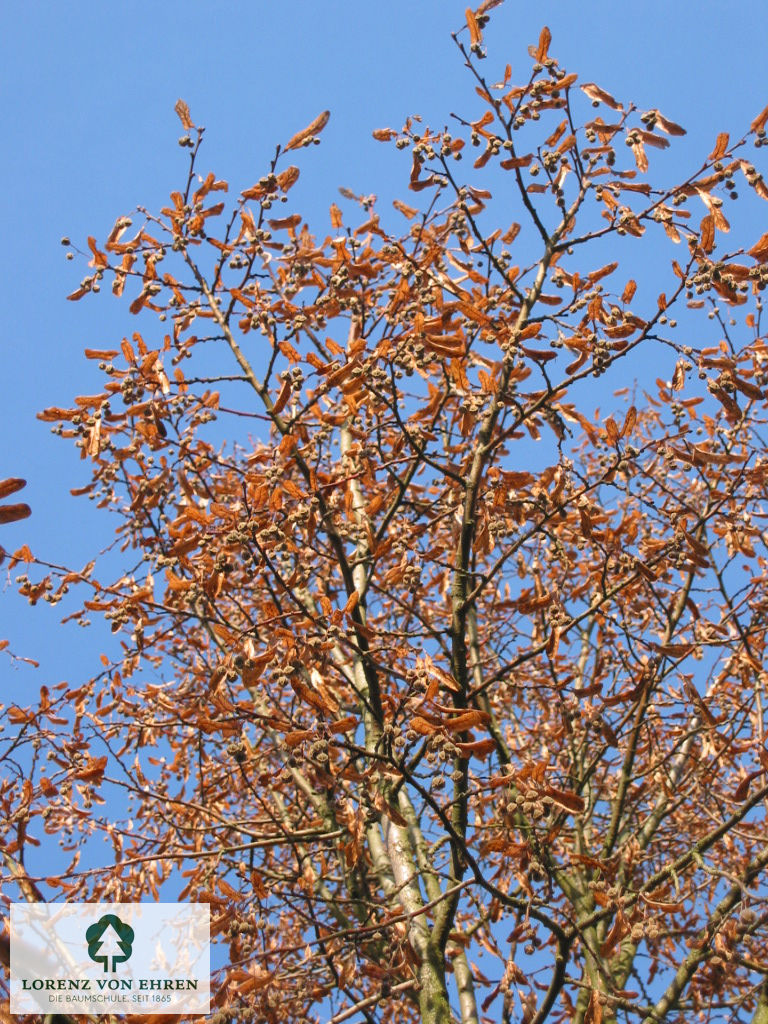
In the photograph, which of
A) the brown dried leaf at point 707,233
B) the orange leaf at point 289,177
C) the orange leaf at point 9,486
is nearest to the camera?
the orange leaf at point 9,486

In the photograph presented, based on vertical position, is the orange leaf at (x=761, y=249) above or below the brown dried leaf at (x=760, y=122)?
below

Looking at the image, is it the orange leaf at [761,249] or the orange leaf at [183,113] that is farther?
the orange leaf at [183,113]

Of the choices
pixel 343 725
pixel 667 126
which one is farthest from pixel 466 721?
pixel 667 126

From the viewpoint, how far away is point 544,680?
23.0 ft

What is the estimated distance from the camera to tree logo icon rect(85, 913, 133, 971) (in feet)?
17.0

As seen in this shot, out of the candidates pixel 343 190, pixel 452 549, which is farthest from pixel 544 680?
pixel 343 190

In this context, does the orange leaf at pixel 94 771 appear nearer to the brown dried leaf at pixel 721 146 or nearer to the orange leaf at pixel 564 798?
the orange leaf at pixel 564 798

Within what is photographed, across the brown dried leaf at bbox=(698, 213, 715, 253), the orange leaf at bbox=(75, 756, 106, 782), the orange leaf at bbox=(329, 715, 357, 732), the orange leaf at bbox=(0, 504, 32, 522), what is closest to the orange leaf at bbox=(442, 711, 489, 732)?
the orange leaf at bbox=(329, 715, 357, 732)

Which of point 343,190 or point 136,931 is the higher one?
point 343,190

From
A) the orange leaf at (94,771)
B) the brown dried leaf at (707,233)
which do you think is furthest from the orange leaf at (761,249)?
the orange leaf at (94,771)

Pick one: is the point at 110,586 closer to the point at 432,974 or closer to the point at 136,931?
the point at 136,931

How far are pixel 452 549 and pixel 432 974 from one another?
6.66ft

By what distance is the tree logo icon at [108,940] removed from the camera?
204 inches

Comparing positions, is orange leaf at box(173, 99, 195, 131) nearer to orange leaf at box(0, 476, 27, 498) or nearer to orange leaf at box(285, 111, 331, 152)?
orange leaf at box(285, 111, 331, 152)
